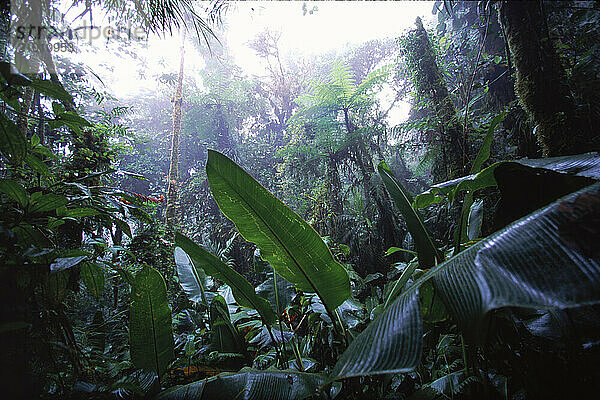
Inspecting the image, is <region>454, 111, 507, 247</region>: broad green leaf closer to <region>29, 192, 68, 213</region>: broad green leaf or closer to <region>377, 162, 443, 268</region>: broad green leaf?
<region>377, 162, 443, 268</region>: broad green leaf

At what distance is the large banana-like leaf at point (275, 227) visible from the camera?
83 cm

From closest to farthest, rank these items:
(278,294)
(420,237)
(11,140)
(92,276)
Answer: (11,140), (92,276), (420,237), (278,294)

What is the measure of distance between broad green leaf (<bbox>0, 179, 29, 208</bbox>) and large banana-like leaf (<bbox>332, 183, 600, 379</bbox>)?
105 cm

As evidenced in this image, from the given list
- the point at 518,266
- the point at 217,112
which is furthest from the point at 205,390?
the point at 217,112

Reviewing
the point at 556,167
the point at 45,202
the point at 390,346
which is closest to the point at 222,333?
the point at 45,202

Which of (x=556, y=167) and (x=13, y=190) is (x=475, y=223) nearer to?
(x=556, y=167)

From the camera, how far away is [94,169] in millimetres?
2422

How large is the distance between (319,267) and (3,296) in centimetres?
100

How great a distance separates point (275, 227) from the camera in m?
0.85

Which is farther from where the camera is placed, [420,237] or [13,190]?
[420,237]

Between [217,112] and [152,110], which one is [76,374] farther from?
[152,110]

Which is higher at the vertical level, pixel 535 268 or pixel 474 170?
pixel 474 170

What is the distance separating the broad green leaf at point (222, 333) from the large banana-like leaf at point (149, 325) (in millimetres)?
373

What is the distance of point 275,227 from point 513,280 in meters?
0.63
